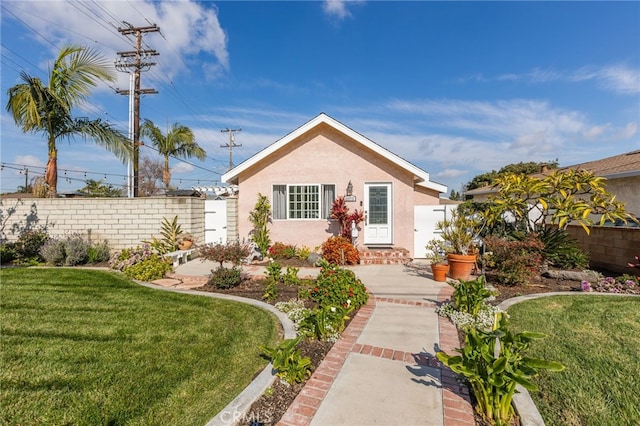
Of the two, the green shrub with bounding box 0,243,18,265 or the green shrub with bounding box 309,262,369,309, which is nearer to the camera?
the green shrub with bounding box 309,262,369,309

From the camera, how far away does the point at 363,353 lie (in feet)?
11.9

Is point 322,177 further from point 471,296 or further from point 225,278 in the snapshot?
point 471,296

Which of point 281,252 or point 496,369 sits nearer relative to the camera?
point 496,369

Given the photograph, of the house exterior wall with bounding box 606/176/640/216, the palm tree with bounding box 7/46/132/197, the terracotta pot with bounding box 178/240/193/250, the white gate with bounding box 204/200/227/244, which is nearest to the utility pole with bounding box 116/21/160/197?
the palm tree with bounding box 7/46/132/197

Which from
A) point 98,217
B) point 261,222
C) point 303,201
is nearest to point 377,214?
point 303,201

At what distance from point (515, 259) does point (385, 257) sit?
12.9 ft

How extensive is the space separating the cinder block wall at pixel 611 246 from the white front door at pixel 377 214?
228 inches

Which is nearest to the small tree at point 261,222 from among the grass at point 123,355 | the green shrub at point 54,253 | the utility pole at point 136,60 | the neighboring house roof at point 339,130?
the neighboring house roof at point 339,130

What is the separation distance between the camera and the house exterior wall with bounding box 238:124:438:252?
10.4 m

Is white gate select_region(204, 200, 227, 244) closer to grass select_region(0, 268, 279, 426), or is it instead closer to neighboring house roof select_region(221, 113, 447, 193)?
neighboring house roof select_region(221, 113, 447, 193)

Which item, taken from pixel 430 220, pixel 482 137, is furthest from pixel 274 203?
pixel 482 137

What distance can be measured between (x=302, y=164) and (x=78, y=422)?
9.18m

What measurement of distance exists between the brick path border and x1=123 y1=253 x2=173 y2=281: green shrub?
5.67 metres

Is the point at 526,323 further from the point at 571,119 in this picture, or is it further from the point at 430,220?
the point at 571,119
